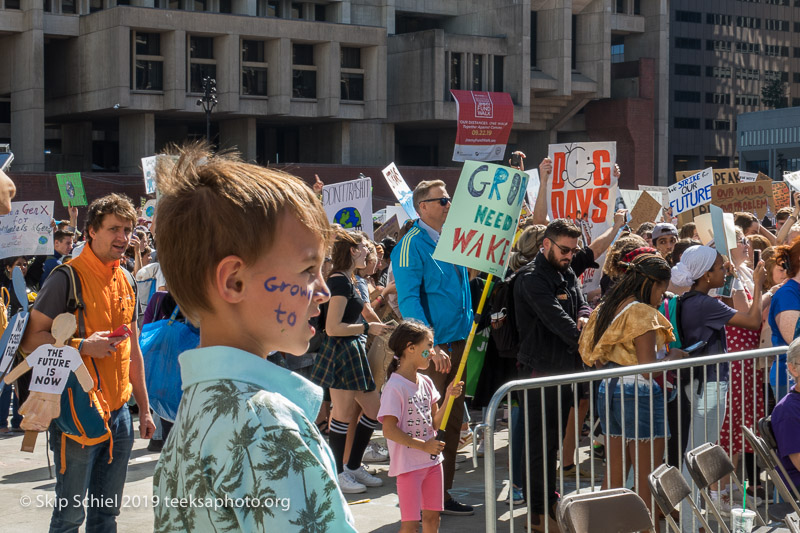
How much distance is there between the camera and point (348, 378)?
7438mm

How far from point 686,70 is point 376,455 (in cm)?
9169

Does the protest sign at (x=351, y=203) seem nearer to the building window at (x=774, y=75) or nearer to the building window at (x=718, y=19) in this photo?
the building window at (x=718, y=19)

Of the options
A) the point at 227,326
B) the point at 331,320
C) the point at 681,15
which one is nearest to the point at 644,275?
A: the point at 331,320

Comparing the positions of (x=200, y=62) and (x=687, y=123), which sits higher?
(x=687, y=123)

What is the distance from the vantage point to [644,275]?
5.85 meters

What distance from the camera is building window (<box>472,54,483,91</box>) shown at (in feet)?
177

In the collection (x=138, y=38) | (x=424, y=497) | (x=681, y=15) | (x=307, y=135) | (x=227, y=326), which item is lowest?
(x=424, y=497)

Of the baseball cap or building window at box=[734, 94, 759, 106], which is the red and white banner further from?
building window at box=[734, 94, 759, 106]

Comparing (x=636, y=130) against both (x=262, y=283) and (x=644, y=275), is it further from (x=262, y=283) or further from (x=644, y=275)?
(x=262, y=283)

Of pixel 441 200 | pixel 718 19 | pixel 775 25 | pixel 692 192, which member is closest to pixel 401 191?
pixel 692 192

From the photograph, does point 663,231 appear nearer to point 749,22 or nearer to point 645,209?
point 645,209

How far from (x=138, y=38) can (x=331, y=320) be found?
42203mm

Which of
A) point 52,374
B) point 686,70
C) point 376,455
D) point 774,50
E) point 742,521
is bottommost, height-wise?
point 376,455

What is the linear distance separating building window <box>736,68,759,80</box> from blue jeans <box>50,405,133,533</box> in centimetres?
9916
